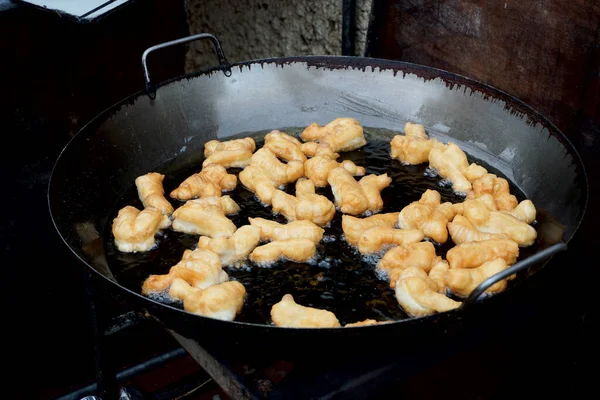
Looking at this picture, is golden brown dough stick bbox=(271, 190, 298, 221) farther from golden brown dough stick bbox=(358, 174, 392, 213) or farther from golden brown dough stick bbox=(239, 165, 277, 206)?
golden brown dough stick bbox=(358, 174, 392, 213)

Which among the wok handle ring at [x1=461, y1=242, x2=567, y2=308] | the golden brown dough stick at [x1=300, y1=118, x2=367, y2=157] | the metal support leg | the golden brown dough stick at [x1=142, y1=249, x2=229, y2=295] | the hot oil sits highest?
the wok handle ring at [x1=461, y1=242, x2=567, y2=308]

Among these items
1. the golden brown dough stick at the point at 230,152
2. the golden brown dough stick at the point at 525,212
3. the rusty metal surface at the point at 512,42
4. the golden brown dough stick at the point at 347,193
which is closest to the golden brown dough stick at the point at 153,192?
the golden brown dough stick at the point at 230,152

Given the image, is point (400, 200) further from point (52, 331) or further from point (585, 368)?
point (52, 331)

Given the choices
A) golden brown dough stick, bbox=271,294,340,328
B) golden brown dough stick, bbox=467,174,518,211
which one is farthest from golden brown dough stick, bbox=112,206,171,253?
golden brown dough stick, bbox=467,174,518,211

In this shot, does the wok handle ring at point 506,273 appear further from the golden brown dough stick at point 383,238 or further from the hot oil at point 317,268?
the golden brown dough stick at point 383,238

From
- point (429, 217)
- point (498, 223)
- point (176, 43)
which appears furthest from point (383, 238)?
point (176, 43)

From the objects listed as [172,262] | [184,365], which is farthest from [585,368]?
[184,365]
